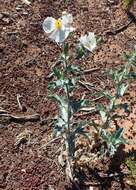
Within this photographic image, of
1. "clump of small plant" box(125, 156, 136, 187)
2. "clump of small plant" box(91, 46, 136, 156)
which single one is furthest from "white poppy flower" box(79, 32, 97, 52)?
"clump of small plant" box(125, 156, 136, 187)

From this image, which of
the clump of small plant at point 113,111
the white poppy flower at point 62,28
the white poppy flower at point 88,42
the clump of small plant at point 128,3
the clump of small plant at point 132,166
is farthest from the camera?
the clump of small plant at point 128,3

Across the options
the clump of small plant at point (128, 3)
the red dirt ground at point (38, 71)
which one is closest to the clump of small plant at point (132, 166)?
the red dirt ground at point (38, 71)

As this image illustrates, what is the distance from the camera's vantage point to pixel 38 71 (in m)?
3.89

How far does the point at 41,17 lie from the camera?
427cm

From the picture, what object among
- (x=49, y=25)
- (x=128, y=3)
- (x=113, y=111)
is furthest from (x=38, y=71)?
(x=49, y=25)

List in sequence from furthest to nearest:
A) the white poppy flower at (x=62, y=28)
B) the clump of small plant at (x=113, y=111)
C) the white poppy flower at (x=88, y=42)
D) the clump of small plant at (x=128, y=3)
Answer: the clump of small plant at (x=128, y=3), the clump of small plant at (x=113, y=111), the white poppy flower at (x=88, y=42), the white poppy flower at (x=62, y=28)

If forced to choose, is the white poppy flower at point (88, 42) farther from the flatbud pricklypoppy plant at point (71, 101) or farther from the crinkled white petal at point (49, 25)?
the crinkled white petal at point (49, 25)

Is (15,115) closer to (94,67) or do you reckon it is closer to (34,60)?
(34,60)

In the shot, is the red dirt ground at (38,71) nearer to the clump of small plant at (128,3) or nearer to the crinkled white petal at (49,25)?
the clump of small plant at (128,3)

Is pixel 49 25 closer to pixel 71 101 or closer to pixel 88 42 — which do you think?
pixel 88 42

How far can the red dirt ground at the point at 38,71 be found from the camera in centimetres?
333

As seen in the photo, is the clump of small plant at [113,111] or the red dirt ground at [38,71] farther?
the red dirt ground at [38,71]

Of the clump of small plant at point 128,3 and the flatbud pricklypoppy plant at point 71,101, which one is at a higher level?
the clump of small plant at point 128,3

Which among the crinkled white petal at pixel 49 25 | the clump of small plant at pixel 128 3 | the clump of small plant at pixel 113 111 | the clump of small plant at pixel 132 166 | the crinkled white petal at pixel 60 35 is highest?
the crinkled white petal at pixel 49 25
